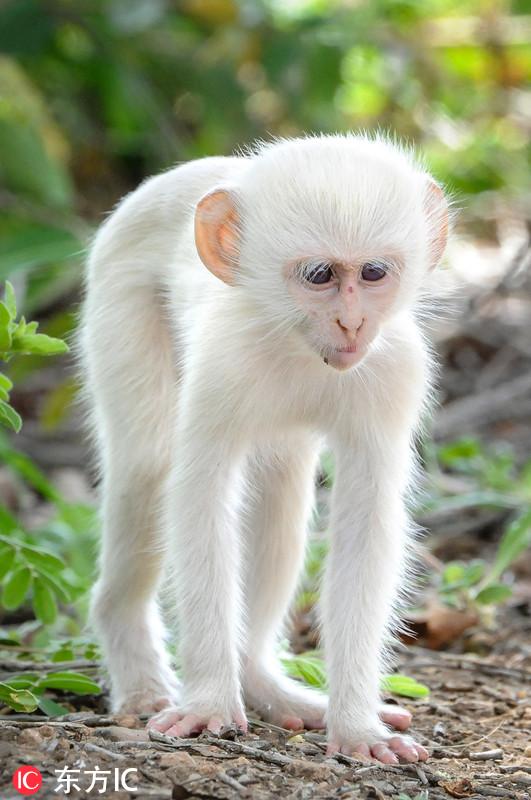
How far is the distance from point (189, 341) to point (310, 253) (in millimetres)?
656

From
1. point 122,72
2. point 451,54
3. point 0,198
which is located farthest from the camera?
point 451,54

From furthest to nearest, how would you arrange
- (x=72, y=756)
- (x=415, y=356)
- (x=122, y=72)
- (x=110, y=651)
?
1. (x=122, y=72)
2. (x=110, y=651)
3. (x=415, y=356)
4. (x=72, y=756)

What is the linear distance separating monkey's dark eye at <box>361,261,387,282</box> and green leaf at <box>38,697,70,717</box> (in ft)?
5.70

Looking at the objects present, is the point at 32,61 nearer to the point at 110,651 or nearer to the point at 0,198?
the point at 0,198

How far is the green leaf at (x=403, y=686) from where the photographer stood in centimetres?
461

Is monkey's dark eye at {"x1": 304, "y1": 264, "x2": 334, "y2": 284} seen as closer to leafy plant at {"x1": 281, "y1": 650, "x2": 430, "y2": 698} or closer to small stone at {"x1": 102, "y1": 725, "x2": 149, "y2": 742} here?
small stone at {"x1": 102, "y1": 725, "x2": 149, "y2": 742}

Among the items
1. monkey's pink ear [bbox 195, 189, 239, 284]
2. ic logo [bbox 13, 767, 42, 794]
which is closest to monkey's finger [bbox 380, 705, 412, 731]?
ic logo [bbox 13, 767, 42, 794]

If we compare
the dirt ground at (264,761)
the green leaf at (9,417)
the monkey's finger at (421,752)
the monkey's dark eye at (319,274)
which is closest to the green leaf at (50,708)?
the dirt ground at (264,761)

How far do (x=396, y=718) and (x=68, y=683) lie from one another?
3.67 feet

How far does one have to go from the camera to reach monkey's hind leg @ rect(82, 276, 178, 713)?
4.50 m

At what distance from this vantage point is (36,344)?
3771 millimetres

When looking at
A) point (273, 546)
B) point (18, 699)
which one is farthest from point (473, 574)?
point (18, 699)

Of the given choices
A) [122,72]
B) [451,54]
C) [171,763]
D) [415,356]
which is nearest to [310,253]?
[415,356]

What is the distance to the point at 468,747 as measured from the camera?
422cm
